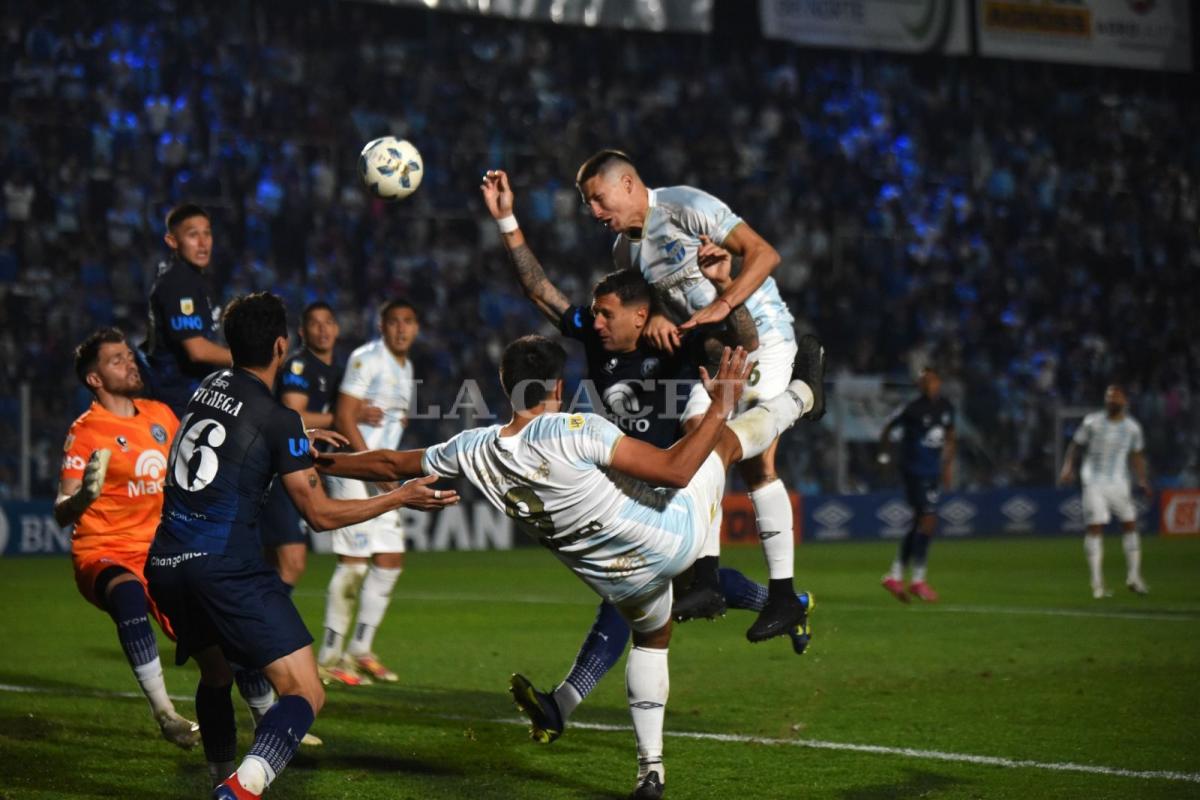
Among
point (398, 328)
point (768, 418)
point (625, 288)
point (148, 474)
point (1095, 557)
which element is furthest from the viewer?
point (1095, 557)

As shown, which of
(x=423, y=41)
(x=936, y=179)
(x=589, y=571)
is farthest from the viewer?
(x=936, y=179)

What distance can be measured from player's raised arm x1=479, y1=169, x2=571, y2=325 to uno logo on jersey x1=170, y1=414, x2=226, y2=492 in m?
2.34

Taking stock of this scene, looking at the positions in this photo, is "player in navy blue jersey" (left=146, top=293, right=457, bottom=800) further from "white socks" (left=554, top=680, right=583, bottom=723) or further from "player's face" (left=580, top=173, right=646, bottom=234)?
"player's face" (left=580, top=173, right=646, bottom=234)

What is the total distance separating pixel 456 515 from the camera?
73.6 ft

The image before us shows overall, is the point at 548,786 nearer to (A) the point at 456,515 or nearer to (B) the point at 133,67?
(A) the point at 456,515

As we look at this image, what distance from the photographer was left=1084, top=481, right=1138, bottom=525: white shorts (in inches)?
698

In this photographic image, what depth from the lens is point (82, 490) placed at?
7125mm

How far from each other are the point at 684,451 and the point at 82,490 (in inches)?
117

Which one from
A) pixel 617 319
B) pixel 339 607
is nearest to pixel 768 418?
pixel 617 319

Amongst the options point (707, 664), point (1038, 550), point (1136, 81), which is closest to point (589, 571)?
point (707, 664)

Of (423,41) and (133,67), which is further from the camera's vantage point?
(423,41)

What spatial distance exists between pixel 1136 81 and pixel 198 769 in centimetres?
3414

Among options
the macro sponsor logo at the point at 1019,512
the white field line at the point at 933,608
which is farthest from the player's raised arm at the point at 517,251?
the macro sponsor logo at the point at 1019,512

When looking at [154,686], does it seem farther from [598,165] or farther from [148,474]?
[598,165]
